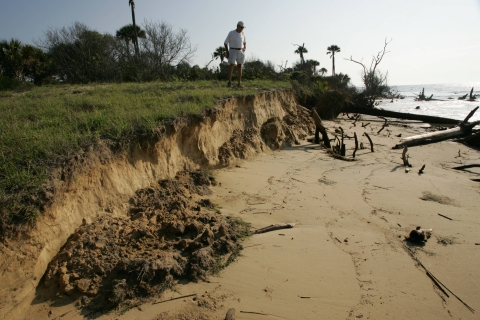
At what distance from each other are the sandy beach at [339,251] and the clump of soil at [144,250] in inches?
6.7

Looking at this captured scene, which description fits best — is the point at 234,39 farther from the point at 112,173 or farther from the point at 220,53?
the point at 220,53

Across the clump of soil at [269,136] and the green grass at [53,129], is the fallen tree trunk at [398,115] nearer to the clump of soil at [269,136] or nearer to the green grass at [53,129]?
the clump of soil at [269,136]

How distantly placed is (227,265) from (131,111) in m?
3.18

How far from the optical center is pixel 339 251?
416 cm

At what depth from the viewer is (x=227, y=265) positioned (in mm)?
3771

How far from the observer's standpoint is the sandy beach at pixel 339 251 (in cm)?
320

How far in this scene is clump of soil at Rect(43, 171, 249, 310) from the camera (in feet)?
10.4

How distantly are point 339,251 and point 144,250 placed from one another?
7.87 feet

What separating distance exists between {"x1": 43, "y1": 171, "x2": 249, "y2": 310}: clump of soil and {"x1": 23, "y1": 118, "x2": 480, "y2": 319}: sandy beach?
171 millimetres

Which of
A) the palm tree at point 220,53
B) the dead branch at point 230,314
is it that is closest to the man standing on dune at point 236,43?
the dead branch at point 230,314

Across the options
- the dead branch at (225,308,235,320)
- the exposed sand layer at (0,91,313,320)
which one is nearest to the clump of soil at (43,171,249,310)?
the exposed sand layer at (0,91,313,320)

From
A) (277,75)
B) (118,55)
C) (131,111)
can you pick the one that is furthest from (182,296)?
(118,55)

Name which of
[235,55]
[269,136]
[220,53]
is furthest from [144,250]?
[220,53]

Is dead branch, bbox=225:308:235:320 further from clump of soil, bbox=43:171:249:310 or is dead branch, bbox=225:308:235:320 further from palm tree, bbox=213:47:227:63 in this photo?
palm tree, bbox=213:47:227:63
